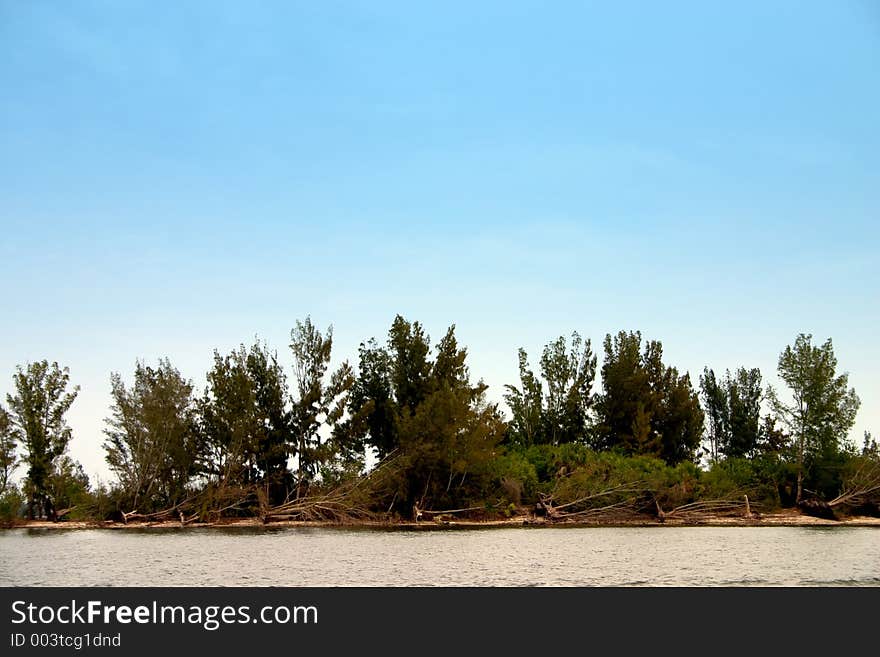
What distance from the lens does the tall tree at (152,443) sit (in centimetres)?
5416

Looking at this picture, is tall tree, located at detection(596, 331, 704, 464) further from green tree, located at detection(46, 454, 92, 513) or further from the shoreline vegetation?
green tree, located at detection(46, 454, 92, 513)

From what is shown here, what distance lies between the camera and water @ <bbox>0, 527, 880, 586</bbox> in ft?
83.7

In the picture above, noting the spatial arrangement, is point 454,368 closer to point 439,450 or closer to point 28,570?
point 439,450

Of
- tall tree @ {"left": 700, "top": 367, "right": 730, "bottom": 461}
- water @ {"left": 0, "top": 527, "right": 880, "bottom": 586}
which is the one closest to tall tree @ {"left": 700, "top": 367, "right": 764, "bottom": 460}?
tall tree @ {"left": 700, "top": 367, "right": 730, "bottom": 461}

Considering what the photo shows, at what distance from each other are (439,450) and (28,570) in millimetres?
31269

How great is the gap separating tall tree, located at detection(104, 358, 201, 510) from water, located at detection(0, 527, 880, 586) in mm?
6453

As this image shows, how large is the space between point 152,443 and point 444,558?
29.5m

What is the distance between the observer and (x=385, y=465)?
55.9 meters

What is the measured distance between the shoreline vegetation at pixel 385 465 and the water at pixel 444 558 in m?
7.10

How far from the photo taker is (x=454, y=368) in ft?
216

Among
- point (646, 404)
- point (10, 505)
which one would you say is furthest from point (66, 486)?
point (646, 404)

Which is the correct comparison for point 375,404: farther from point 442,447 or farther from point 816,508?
point 816,508

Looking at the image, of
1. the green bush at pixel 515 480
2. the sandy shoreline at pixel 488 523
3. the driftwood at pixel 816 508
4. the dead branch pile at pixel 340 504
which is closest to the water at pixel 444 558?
the sandy shoreline at pixel 488 523
